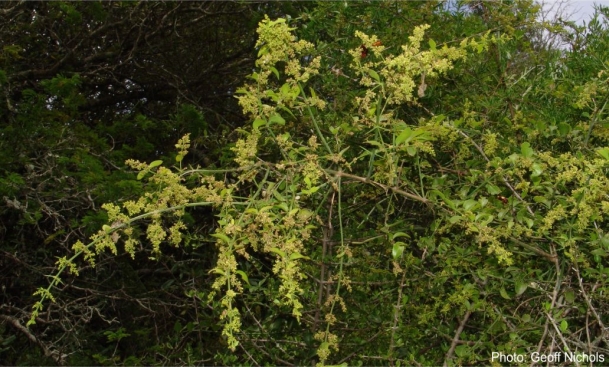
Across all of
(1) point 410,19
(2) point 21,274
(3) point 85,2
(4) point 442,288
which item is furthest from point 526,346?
(3) point 85,2

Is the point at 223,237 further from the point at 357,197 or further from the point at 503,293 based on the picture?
the point at 503,293

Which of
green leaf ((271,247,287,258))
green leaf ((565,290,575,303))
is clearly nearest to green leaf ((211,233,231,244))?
green leaf ((271,247,287,258))

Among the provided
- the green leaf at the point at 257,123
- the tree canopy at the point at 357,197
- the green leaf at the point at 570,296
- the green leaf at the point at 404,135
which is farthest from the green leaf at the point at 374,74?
the green leaf at the point at 570,296

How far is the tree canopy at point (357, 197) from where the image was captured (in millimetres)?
1871

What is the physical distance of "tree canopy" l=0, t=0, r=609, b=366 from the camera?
1.87 m

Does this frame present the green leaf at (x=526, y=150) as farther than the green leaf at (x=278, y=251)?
Yes

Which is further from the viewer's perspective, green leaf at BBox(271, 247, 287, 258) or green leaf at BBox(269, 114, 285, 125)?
green leaf at BBox(269, 114, 285, 125)

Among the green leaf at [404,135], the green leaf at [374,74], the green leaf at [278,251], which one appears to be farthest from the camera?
the green leaf at [374,74]

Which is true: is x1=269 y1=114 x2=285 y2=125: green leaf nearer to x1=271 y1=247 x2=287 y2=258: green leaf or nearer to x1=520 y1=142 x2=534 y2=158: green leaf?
x1=271 y1=247 x2=287 y2=258: green leaf

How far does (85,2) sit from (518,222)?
10.3 ft

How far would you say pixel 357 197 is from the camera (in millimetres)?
2322

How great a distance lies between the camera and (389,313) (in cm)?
244

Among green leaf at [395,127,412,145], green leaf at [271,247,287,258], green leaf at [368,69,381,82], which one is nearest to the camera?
green leaf at [271,247,287,258]

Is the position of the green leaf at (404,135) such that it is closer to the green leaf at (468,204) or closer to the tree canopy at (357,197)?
the tree canopy at (357,197)
